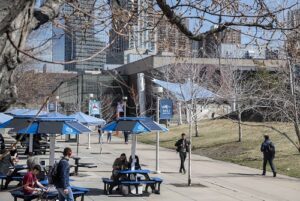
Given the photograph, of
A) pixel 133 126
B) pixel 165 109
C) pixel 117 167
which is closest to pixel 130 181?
pixel 117 167

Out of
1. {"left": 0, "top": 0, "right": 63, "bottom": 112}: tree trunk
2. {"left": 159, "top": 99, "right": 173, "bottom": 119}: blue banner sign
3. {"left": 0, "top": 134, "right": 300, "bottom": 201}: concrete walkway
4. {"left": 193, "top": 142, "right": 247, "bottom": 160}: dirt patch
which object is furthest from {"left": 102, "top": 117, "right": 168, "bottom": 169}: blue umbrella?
{"left": 0, "top": 0, "right": 63, "bottom": 112}: tree trunk

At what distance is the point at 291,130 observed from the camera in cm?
3734

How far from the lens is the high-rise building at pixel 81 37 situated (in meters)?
5.09

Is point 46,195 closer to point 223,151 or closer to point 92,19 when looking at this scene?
point 92,19

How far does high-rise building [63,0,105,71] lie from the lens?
5086 mm

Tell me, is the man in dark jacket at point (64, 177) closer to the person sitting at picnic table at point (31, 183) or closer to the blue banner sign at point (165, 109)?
the person sitting at picnic table at point (31, 183)

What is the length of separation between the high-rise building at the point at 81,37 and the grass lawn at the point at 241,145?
20.4m

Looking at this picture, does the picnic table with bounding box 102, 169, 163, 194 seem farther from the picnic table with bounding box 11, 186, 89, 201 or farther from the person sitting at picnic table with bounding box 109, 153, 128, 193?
the picnic table with bounding box 11, 186, 89, 201

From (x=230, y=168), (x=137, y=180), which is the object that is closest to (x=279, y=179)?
(x=230, y=168)

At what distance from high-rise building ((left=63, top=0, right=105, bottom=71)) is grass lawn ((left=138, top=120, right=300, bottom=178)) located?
20364 millimetres

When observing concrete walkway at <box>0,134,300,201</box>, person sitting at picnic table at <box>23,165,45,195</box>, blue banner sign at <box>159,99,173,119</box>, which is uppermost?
blue banner sign at <box>159,99,173,119</box>

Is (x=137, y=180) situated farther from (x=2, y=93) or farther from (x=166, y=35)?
(x=2, y=93)

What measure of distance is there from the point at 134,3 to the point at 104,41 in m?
1.23

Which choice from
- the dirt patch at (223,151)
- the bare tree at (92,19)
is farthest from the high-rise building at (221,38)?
the dirt patch at (223,151)
